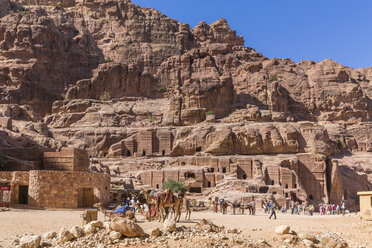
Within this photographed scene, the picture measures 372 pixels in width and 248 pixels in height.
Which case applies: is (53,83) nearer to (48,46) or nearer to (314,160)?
(48,46)

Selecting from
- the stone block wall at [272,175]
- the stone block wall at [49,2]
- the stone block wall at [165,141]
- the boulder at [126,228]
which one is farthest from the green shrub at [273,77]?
the boulder at [126,228]

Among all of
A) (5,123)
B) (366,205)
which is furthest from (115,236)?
(5,123)

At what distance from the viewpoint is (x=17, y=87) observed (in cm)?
10288

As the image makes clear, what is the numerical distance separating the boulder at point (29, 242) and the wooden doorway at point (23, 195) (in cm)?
1989

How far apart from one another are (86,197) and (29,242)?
22540 millimetres

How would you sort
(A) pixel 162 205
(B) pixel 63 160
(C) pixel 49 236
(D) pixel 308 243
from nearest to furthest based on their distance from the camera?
1. (C) pixel 49 236
2. (D) pixel 308 243
3. (A) pixel 162 205
4. (B) pixel 63 160

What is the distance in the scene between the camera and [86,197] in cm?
4056

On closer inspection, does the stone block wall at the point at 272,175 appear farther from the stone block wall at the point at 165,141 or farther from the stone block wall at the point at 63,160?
the stone block wall at the point at 63,160

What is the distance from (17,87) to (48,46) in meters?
15.5

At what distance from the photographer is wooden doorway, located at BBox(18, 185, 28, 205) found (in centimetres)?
3725

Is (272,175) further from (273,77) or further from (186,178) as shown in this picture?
(273,77)

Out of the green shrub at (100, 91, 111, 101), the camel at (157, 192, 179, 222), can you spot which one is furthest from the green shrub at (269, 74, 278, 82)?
the camel at (157, 192, 179, 222)

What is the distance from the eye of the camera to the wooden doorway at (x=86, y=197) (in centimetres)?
4003

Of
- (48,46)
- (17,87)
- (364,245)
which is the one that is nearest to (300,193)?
(364,245)
